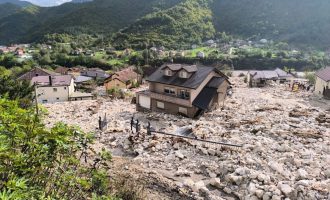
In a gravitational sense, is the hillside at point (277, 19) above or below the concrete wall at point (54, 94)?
above

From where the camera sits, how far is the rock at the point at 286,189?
1238 centimetres

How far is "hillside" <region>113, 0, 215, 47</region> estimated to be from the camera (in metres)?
118

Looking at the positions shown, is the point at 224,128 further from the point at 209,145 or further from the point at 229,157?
the point at 229,157

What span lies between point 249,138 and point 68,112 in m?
22.3

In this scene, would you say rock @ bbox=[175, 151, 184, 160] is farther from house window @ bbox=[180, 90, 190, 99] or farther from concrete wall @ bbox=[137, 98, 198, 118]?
house window @ bbox=[180, 90, 190, 99]

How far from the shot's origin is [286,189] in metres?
12.6

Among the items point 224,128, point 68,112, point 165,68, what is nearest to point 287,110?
point 224,128

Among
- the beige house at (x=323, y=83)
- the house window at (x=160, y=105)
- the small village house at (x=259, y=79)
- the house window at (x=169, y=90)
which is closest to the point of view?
the house window at (x=169, y=90)

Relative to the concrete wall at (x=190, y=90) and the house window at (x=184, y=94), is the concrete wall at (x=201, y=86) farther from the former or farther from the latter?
the house window at (x=184, y=94)

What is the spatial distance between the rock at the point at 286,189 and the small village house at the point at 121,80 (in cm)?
4608

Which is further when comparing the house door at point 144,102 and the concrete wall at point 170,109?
the house door at point 144,102

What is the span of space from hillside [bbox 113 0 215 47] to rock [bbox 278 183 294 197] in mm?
103942

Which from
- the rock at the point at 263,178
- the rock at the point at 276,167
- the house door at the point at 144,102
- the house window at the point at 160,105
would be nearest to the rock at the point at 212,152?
the rock at the point at 276,167

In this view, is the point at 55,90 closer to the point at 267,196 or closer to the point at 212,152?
the point at 212,152
